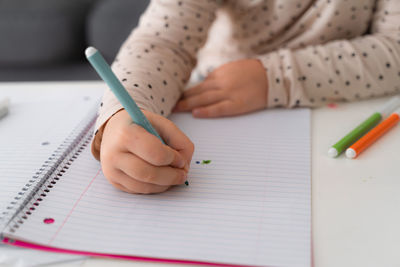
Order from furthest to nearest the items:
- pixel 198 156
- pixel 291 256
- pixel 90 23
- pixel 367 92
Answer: pixel 90 23, pixel 367 92, pixel 198 156, pixel 291 256

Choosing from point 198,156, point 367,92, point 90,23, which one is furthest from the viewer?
point 90,23

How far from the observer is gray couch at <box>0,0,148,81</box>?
1245 mm

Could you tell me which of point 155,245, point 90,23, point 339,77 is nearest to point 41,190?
point 155,245

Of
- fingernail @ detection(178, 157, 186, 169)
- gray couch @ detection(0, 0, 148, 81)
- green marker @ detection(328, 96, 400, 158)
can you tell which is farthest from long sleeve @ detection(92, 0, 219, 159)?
gray couch @ detection(0, 0, 148, 81)

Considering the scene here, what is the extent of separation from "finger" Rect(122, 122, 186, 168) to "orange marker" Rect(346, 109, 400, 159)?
7.6 inches

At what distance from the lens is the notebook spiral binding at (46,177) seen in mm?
364

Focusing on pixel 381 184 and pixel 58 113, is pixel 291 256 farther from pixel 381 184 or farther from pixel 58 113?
pixel 58 113

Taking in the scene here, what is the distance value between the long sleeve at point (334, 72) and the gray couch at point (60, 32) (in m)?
0.75

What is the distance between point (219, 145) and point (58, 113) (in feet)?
0.80

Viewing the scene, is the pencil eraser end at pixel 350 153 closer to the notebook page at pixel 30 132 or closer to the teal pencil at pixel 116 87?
the teal pencil at pixel 116 87

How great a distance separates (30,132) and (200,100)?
22 cm

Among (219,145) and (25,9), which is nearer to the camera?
(219,145)

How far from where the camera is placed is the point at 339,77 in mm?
586

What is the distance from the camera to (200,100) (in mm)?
572
